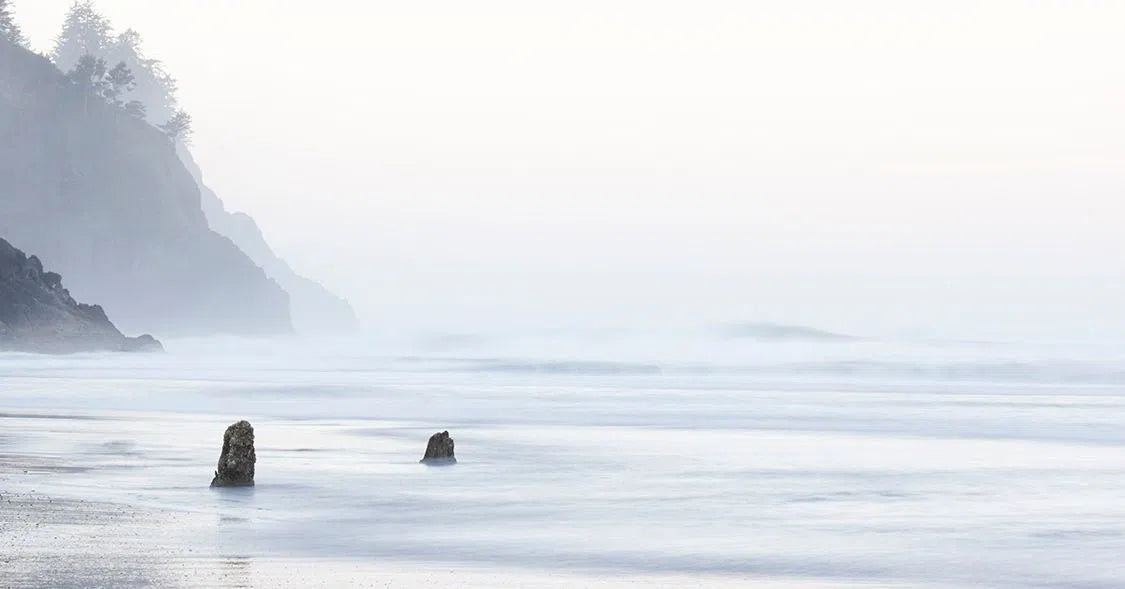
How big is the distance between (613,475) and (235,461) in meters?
5.09

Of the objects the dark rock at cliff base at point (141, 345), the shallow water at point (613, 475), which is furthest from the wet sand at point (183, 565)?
the dark rock at cliff base at point (141, 345)

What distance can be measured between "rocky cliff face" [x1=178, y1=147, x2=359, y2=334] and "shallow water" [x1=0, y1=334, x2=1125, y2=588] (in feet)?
269

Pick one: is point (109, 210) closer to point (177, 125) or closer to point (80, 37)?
point (177, 125)

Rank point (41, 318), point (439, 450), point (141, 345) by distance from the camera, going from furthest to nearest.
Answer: point (141, 345) < point (41, 318) < point (439, 450)

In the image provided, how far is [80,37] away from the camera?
118 m

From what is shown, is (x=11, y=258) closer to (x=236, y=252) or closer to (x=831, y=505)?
(x=236, y=252)

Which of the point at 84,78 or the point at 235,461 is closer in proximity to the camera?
the point at 235,461

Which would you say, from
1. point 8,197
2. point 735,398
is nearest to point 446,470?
point 735,398

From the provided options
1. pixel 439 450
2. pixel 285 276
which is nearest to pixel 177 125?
pixel 285 276

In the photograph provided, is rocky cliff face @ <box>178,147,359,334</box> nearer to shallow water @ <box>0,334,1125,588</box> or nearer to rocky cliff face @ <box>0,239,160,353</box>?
rocky cliff face @ <box>0,239,160,353</box>

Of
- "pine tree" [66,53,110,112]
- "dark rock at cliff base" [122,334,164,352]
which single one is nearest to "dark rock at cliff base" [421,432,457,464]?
"dark rock at cliff base" [122,334,164,352]

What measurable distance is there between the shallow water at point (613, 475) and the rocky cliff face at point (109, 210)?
46.8m

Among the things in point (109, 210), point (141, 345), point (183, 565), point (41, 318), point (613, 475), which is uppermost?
point (109, 210)

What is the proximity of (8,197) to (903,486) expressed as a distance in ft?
260
